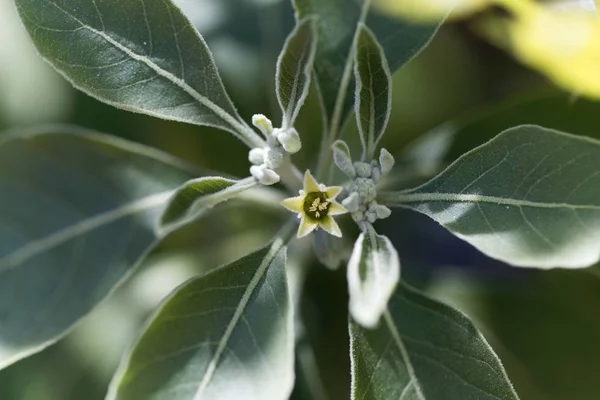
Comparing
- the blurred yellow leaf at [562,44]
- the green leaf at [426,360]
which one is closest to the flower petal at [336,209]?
the green leaf at [426,360]

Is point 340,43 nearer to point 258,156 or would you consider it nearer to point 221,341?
point 258,156

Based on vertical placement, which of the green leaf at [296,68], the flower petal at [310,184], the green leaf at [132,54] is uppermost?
the green leaf at [132,54]

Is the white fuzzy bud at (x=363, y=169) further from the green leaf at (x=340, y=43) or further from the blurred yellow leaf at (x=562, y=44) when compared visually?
the blurred yellow leaf at (x=562, y=44)

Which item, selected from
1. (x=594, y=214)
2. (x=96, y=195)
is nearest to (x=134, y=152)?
(x=96, y=195)

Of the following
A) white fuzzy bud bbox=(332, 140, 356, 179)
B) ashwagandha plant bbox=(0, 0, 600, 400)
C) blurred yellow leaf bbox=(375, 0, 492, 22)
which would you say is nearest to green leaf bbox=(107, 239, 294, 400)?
ashwagandha plant bbox=(0, 0, 600, 400)

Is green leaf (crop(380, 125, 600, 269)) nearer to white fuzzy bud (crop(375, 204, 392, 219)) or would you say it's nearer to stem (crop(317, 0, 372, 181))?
white fuzzy bud (crop(375, 204, 392, 219))
